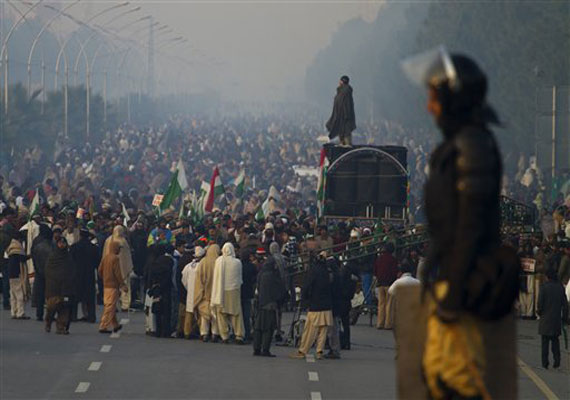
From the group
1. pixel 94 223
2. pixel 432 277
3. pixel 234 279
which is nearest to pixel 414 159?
pixel 94 223

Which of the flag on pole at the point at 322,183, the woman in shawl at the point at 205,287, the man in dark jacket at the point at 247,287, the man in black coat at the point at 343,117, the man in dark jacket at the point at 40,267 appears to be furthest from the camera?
the man in black coat at the point at 343,117

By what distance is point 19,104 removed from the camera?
8719 centimetres

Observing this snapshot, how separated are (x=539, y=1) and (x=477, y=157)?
7604 cm

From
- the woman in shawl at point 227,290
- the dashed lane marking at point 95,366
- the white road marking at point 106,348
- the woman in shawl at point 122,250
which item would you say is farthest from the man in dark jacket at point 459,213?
the woman in shawl at point 122,250

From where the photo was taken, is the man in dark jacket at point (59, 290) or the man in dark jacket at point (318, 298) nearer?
the man in dark jacket at point (318, 298)

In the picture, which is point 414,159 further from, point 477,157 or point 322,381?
point 477,157

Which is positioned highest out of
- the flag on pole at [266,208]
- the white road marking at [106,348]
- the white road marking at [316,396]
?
the flag on pole at [266,208]

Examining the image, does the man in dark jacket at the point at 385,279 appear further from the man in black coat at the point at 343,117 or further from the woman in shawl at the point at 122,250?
the man in black coat at the point at 343,117

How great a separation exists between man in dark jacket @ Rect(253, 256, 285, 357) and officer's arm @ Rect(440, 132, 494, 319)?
1599 centimetres

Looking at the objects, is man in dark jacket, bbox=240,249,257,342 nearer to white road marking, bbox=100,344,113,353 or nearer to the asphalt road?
the asphalt road

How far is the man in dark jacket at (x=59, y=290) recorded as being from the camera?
73.9ft

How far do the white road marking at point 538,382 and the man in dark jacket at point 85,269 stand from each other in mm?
6242

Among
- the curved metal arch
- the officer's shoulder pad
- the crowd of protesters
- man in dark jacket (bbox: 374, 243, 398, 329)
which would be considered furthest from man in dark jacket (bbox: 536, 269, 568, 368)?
the officer's shoulder pad

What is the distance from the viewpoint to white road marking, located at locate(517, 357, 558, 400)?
18109mm
